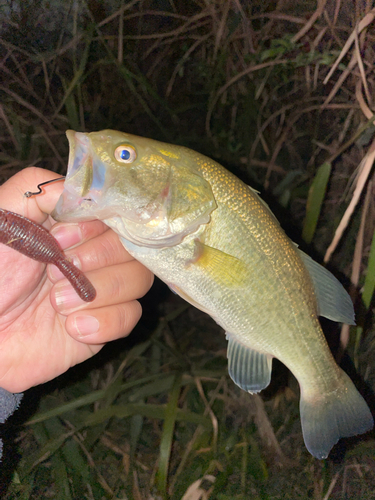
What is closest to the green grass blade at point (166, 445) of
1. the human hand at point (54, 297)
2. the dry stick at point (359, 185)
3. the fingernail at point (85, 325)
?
the human hand at point (54, 297)

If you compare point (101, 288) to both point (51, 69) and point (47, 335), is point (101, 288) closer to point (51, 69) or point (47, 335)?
point (47, 335)

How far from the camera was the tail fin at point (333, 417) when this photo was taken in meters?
1.00

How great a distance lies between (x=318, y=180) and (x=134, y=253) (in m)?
1.19

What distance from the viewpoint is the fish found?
0.79m

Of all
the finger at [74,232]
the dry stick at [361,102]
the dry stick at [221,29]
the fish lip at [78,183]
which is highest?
the dry stick at [221,29]

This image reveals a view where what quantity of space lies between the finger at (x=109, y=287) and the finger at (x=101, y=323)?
0.07 feet

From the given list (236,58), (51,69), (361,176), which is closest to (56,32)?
(51,69)

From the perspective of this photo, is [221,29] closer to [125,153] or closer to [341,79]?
[341,79]

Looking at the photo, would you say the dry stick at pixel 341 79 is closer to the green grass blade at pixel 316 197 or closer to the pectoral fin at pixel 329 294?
the green grass blade at pixel 316 197

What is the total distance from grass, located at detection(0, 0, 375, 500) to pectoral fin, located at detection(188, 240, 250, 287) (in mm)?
1008

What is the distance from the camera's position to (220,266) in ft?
2.81

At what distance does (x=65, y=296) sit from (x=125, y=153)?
0.48 meters

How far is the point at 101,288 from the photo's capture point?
106 cm

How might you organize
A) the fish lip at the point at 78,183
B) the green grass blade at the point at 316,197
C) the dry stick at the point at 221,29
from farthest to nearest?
1. the dry stick at the point at 221,29
2. the green grass blade at the point at 316,197
3. the fish lip at the point at 78,183
